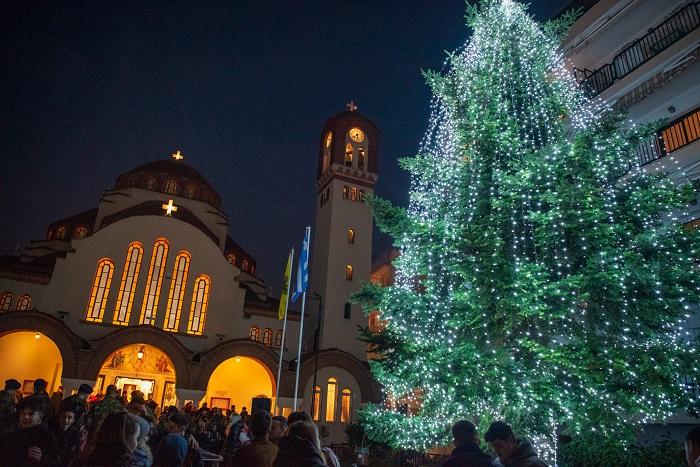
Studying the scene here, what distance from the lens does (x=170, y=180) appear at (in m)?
37.7

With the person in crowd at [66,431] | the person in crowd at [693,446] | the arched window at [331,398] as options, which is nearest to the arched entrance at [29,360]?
the arched window at [331,398]

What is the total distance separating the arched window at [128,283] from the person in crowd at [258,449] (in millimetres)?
25649

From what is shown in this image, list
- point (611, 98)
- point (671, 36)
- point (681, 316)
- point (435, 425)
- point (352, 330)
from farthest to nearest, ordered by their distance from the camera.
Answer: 1. point (352, 330)
2. point (611, 98)
3. point (671, 36)
4. point (435, 425)
5. point (681, 316)

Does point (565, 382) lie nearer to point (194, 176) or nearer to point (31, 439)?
point (31, 439)

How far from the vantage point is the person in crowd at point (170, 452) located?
5.04 m

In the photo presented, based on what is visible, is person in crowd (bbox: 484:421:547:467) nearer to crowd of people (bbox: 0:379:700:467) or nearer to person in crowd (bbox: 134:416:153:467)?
crowd of people (bbox: 0:379:700:467)

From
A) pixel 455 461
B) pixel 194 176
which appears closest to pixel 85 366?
pixel 194 176

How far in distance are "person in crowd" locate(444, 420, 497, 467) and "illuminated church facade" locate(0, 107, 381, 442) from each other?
19.2 metres

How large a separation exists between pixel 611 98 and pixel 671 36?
2.32 meters

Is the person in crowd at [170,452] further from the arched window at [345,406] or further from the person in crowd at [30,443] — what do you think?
the arched window at [345,406]

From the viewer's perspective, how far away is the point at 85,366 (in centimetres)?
2394

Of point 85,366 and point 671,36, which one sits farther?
point 85,366

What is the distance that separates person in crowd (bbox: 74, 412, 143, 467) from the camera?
3.90 metres

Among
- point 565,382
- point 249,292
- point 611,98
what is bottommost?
point 565,382
